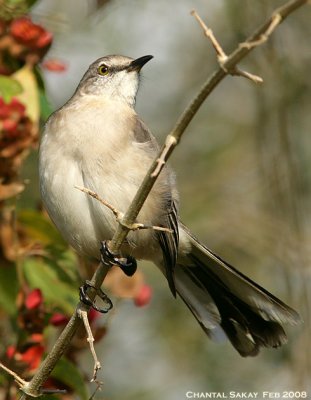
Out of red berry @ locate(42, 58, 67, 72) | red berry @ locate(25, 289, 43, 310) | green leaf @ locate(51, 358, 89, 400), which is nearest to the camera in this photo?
green leaf @ locate(51, 358, 89, 400)

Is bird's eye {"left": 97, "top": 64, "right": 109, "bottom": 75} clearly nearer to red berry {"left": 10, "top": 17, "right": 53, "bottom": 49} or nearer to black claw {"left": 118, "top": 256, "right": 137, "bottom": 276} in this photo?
red berry {"left": 10, "top": 17, "right": 53, "bottom": 49}

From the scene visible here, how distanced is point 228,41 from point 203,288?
363 centimetres

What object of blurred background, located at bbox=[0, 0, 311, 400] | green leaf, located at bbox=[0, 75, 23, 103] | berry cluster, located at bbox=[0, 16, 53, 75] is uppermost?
berry cluster, located at bbox=[0, 16, 53, 75]

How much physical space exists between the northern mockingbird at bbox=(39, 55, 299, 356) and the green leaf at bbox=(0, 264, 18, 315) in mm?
435

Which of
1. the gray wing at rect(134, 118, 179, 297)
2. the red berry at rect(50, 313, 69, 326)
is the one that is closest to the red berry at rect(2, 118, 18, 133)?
the gray wing at rect(134, 118, 179, 297)

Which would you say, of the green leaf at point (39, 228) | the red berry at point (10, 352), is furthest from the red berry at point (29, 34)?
the red berry at point (10, 352)

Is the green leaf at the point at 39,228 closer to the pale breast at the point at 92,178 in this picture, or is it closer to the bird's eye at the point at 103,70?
the pale breast at the point at 92,178

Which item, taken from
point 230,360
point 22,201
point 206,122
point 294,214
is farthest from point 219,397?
point 206,122

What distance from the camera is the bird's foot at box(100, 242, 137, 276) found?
12.5 ft

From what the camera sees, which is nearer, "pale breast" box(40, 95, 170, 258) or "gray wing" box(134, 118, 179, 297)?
"pale breast" box(40, 95, 170, 258)

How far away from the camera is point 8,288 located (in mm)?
4461

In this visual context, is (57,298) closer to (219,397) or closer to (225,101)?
(219,397)

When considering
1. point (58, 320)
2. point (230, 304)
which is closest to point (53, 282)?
point (58, 320)

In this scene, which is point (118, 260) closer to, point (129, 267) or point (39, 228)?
point (129, 267)
